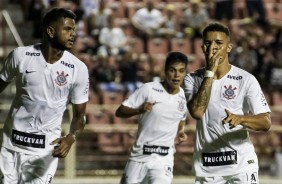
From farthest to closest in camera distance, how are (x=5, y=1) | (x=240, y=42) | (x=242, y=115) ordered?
(x=5, y=1) < (x=240, y=42) < (x=242, y=115)

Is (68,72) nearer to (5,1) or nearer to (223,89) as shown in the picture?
(223,89)

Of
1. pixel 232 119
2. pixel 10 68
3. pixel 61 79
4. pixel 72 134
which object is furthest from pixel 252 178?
pixel 10 68

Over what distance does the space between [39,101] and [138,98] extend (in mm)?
3031

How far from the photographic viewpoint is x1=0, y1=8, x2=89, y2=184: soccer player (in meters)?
8.11

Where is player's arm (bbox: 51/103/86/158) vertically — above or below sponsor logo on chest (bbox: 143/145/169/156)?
above

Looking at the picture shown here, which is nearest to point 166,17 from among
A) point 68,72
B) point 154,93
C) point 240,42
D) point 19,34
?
point 240,42

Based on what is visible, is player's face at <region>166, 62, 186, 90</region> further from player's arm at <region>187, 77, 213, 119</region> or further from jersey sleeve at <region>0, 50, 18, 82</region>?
player's arm at <region>187, 77, 213, 119</region>

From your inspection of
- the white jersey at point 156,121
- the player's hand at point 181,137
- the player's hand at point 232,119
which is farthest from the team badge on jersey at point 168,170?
A: the player's hand at point 232,119

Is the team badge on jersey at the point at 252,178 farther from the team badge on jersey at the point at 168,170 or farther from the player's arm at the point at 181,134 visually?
Answer: the team badge on jersey at the point at 168,170

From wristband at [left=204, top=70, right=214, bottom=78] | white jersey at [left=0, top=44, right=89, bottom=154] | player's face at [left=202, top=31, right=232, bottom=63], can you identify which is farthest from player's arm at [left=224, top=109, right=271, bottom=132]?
white jersey at [left=0, top=44, right=89, bottom=154]

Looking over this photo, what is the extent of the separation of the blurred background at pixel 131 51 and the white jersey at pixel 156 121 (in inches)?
172

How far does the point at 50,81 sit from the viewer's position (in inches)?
322

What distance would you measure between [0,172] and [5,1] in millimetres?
12256

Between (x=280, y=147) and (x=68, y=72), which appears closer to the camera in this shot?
(x=68, y=72)
